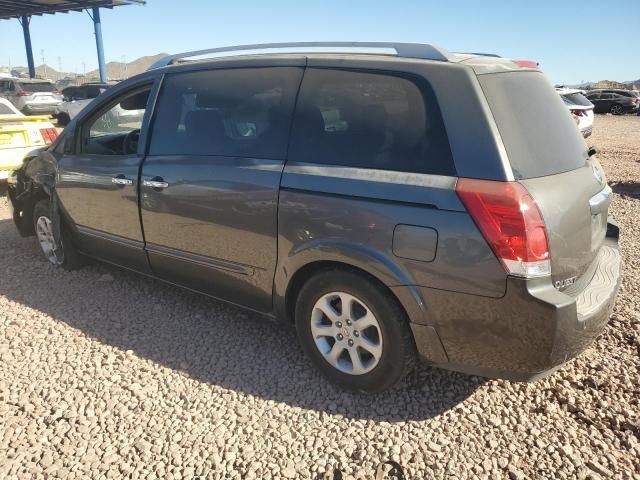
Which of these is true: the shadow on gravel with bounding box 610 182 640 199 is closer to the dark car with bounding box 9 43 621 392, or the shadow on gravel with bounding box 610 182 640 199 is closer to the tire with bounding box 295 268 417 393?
the dark car with bounding box 9 43 621 392

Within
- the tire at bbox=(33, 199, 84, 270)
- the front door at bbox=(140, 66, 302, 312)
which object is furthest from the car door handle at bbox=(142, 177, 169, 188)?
the tire at bbox=(33, 199, 84, 270)

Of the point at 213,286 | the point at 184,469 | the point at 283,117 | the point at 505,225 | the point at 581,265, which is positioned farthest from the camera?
the point at 213,286

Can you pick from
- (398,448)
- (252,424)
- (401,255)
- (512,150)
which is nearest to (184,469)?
(252,424)

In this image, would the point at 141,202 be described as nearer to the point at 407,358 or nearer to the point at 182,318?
the point at 182,318

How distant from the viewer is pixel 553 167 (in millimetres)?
2500

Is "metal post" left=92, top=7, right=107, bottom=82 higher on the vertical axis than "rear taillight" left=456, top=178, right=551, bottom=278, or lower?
higher

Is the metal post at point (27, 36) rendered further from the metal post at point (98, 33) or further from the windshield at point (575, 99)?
the windshield at point (575, 99)

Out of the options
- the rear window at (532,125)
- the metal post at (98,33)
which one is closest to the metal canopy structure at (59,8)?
the metal post at (98,33)

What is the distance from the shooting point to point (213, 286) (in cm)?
340

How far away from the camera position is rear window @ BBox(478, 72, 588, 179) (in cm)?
234

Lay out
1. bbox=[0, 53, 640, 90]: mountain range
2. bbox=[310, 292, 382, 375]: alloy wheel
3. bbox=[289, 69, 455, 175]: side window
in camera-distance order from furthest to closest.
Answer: bbox=[0, 53, 640, 90]: mountain range, bbox=[310, 292, 382, 375]: alloy wheel, bbox=[289, 69, 455, 175]: side window

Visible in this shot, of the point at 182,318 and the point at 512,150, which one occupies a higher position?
the point at 512,150

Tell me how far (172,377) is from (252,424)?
2.24 ft

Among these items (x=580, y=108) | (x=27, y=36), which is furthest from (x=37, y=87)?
(x=580, y=108)
